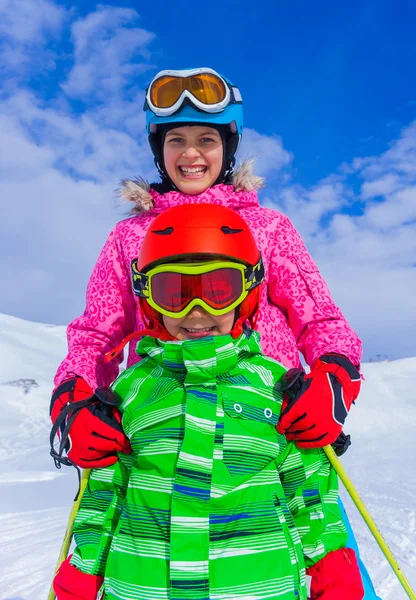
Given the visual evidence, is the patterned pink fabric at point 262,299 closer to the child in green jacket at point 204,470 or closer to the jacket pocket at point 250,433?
the child in green jacket at point 204,470

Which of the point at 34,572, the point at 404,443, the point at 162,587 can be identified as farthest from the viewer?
the point at 404,443

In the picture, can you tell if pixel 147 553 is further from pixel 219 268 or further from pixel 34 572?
pixel 34 572

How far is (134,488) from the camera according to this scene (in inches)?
68.8

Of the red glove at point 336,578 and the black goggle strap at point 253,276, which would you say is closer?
the red glove at point 336,578

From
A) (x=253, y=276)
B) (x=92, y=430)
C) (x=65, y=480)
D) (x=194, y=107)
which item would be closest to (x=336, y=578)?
(x=92, y=430)

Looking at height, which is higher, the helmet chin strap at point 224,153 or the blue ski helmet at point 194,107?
the blue ski helmet at point 194,107

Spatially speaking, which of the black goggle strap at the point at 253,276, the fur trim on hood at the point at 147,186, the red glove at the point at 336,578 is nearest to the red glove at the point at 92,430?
the black goggle strap at the point at 253,276

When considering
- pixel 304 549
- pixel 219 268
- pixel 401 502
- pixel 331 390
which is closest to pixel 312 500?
pixel 304 549

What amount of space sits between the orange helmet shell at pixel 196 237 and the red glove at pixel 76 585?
1.16 m

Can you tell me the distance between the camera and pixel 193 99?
2.40 m

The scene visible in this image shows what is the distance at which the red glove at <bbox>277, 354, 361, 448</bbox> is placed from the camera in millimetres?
1791

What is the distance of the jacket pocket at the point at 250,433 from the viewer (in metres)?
1.71

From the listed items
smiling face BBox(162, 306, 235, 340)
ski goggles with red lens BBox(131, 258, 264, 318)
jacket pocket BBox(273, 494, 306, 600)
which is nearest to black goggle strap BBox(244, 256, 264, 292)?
ski goggles with red lens BBox(131, 258, 264, 318)

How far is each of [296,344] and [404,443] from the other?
33.1 feet
